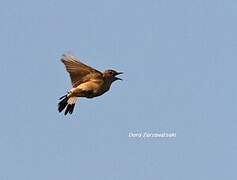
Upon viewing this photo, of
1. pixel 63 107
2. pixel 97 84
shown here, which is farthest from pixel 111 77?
pixel 63 107

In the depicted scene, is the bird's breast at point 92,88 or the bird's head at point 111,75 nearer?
the bird's breast at point 92,88

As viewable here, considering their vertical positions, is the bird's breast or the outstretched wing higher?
the outstretched wing

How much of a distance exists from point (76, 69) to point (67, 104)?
1.17 m

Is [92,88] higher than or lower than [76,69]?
lower

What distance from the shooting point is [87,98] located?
56.3 feet

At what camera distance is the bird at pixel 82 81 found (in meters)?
16.8

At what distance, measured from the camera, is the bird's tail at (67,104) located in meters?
17.2

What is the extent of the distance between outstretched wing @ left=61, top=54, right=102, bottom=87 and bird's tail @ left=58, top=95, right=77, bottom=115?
60 centimetres

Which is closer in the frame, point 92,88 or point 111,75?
point 92,88

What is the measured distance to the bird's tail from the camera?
1719 cm

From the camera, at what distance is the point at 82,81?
1719 cm

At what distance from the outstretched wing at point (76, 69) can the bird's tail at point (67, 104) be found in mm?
603

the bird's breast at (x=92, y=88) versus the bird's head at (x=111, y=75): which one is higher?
the bird's head at (x=111, y=75)

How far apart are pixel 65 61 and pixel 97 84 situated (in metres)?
1.27
